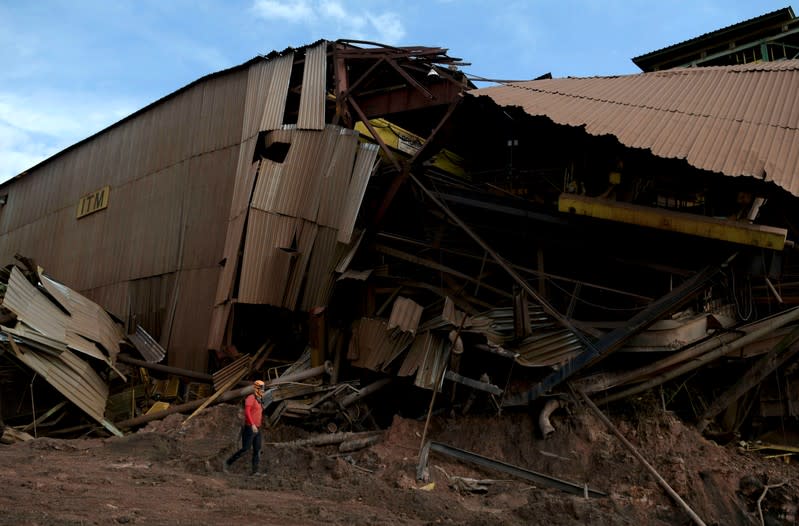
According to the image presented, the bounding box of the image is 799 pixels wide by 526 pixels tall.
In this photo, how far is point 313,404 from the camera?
14.7m

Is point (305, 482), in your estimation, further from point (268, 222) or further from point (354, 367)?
point (268, 222)

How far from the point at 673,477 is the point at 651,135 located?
17.6ft

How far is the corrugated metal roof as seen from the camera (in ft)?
36.8

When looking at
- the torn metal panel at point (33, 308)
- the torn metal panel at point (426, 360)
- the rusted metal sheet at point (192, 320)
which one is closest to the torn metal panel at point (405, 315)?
the torn metal panel at point (426, 360)

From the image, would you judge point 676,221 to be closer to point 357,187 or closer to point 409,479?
point 409,479

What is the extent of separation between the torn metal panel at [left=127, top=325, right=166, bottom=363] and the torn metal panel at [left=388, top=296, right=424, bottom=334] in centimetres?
797

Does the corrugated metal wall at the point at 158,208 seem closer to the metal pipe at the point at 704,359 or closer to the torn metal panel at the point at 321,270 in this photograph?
the torn metal panel at the point at 321,270

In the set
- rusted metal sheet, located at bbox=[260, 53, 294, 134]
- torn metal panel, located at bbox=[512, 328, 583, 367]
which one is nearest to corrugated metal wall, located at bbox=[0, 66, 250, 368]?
rusted metal sheet, located at bbox=[260, 53, 294, 134]

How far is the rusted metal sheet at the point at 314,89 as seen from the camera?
1733 cm

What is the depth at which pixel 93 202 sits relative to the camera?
24.9 m

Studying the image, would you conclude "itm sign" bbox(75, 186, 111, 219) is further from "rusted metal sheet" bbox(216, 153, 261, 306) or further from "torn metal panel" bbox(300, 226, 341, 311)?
"torn metal panel" bbox(300, 226, 341, 311)

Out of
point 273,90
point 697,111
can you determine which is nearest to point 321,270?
point 273,90

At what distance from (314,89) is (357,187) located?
3386 millimetres

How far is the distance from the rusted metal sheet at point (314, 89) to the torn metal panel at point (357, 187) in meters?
1.60
